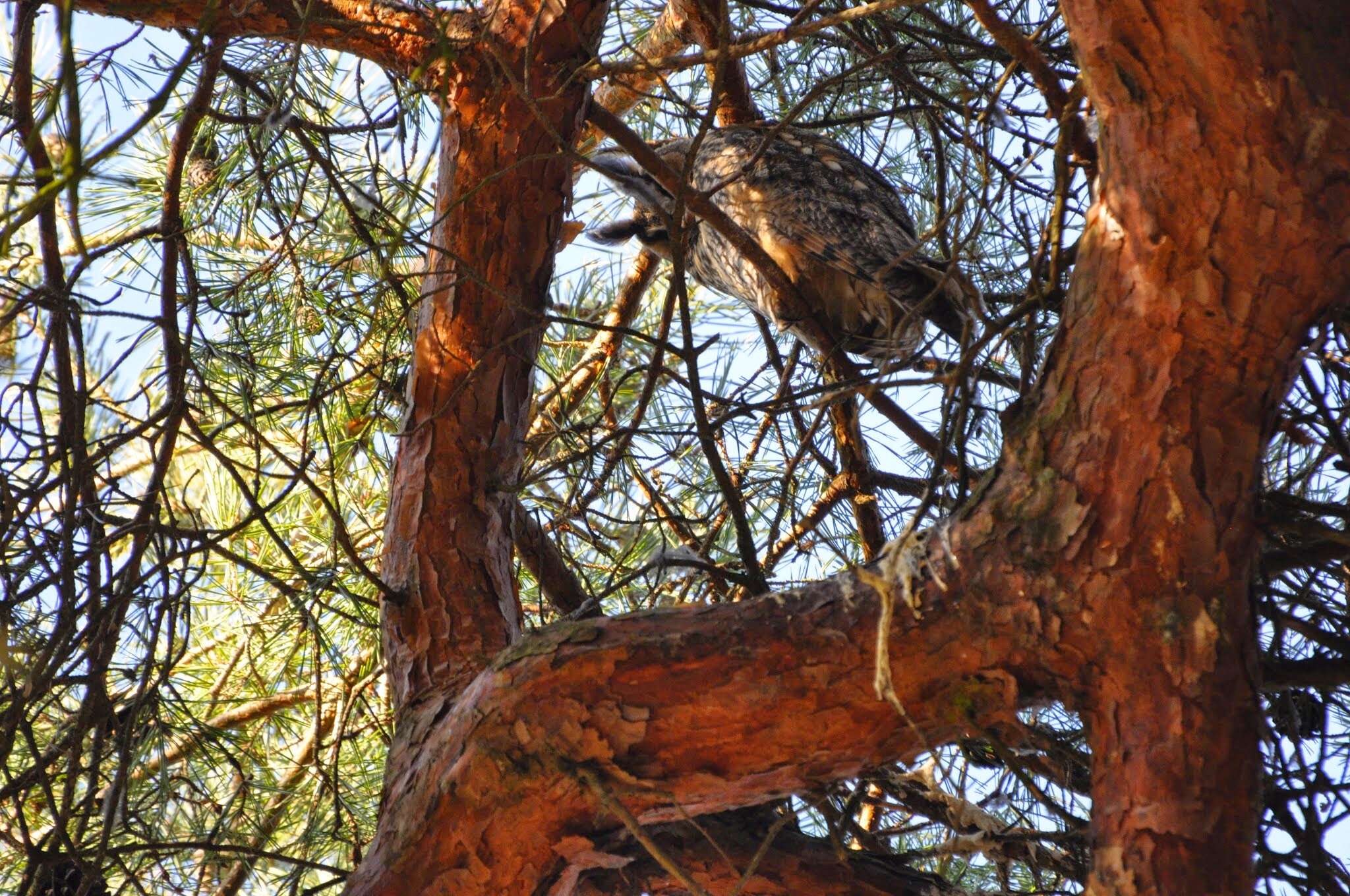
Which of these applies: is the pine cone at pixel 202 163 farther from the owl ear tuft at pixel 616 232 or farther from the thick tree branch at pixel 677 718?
the thick tree branch at pixel 677 718

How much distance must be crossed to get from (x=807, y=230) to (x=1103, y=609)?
144cm

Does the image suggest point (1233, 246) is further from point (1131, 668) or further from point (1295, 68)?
point (1131, 668)

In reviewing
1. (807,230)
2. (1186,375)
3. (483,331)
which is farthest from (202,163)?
(1186,375)

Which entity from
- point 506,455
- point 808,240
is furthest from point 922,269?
point 506,455

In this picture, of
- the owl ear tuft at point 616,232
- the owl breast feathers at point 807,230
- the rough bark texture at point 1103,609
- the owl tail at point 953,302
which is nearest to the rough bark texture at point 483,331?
the rough bark texture at point 1103,609

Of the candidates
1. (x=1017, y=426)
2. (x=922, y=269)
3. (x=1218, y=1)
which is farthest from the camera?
(x=922, y=269)

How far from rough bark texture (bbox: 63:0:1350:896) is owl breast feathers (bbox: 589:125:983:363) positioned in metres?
1.10

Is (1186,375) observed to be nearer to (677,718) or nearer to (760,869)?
(677,718)

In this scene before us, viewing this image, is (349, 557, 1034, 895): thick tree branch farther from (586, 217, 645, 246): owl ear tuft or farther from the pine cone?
(586, 217, 645, 246): owl ear tuft

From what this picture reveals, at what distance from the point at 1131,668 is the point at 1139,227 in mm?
337

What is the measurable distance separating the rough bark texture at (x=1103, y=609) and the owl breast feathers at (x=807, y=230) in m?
1.10

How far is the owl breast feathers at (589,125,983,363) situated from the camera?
2.13m

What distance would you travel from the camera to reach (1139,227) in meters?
0.89

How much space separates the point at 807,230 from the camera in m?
2.24
